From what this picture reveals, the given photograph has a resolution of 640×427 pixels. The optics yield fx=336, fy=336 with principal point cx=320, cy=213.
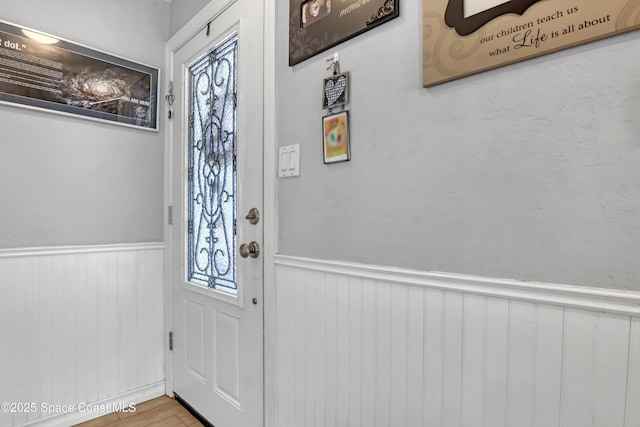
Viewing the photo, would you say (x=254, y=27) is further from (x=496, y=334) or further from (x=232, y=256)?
(x=496, y=334)

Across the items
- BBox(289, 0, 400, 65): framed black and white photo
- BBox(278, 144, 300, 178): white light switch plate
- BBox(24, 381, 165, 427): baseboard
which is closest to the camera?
BBox(289, 0, 400, 65): framed black and white photo

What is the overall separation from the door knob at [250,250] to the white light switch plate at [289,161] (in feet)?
1.11

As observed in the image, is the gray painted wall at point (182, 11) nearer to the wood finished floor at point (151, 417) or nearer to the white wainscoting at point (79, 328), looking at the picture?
the white wainscoting at point (79, 328)

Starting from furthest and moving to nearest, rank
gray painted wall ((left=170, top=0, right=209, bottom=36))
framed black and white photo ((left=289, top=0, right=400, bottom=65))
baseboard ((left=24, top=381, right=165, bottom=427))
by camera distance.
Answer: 1. gray painted wall ((left=170, top=0, right=209, bottom=36))
2. baseboard ((left=24, top=381, right=165, bottom=427))
3. framed black and white photo ((left=289, top=0, right=400, bottom=65))

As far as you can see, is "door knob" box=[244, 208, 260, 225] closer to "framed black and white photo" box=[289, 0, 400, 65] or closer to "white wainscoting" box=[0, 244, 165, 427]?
"framed black and white photo" box=[289, 0, 400, 65]

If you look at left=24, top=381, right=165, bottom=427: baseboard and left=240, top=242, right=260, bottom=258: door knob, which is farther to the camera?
left=24, top=381, right=165, bottom=427: baseboard

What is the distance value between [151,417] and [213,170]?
4.74 feet

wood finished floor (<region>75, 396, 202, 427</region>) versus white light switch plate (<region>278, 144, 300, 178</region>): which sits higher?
white light switch plate (<region>278, 144, 300, 178</region>)

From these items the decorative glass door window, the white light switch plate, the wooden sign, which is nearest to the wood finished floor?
the decorative glass door window

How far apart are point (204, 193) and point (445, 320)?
1.46m

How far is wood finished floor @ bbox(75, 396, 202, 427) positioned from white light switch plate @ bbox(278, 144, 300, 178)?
1.50 m

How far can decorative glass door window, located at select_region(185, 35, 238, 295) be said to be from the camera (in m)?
1.70

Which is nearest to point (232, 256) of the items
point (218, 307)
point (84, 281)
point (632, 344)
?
point (218, 307)

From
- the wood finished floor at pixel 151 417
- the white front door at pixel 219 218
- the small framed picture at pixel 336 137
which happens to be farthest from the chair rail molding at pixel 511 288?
the wood finished floor at pixel 151 417
